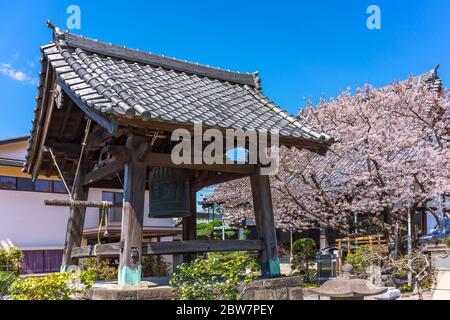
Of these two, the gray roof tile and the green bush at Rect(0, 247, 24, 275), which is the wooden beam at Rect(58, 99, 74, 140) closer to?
the gray roof tile

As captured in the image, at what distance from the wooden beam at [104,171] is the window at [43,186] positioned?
45.4ft

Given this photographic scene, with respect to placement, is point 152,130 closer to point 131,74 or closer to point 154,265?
point 131,74

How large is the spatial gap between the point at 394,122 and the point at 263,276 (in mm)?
10112

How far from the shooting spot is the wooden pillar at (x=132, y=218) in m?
5.70

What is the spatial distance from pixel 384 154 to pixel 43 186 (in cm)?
1420

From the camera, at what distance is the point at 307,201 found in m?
17.7

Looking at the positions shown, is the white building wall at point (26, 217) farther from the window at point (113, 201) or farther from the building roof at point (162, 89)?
the building roof at point (162, 89)

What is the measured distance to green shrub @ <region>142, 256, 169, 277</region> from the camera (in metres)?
15.6

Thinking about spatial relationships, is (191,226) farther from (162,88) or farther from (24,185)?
(24,185)

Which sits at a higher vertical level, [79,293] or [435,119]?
[435,119]

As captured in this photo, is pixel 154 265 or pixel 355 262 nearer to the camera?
pixel 355 262

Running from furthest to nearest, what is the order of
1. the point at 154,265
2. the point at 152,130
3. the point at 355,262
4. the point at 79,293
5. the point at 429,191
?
the point at 154,265
the point at 355,262
the point at 429,191
the point at 152,130
the point at 79,293

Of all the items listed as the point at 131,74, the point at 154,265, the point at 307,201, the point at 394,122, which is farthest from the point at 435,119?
the point at 131,74

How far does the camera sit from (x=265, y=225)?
6934 mm
